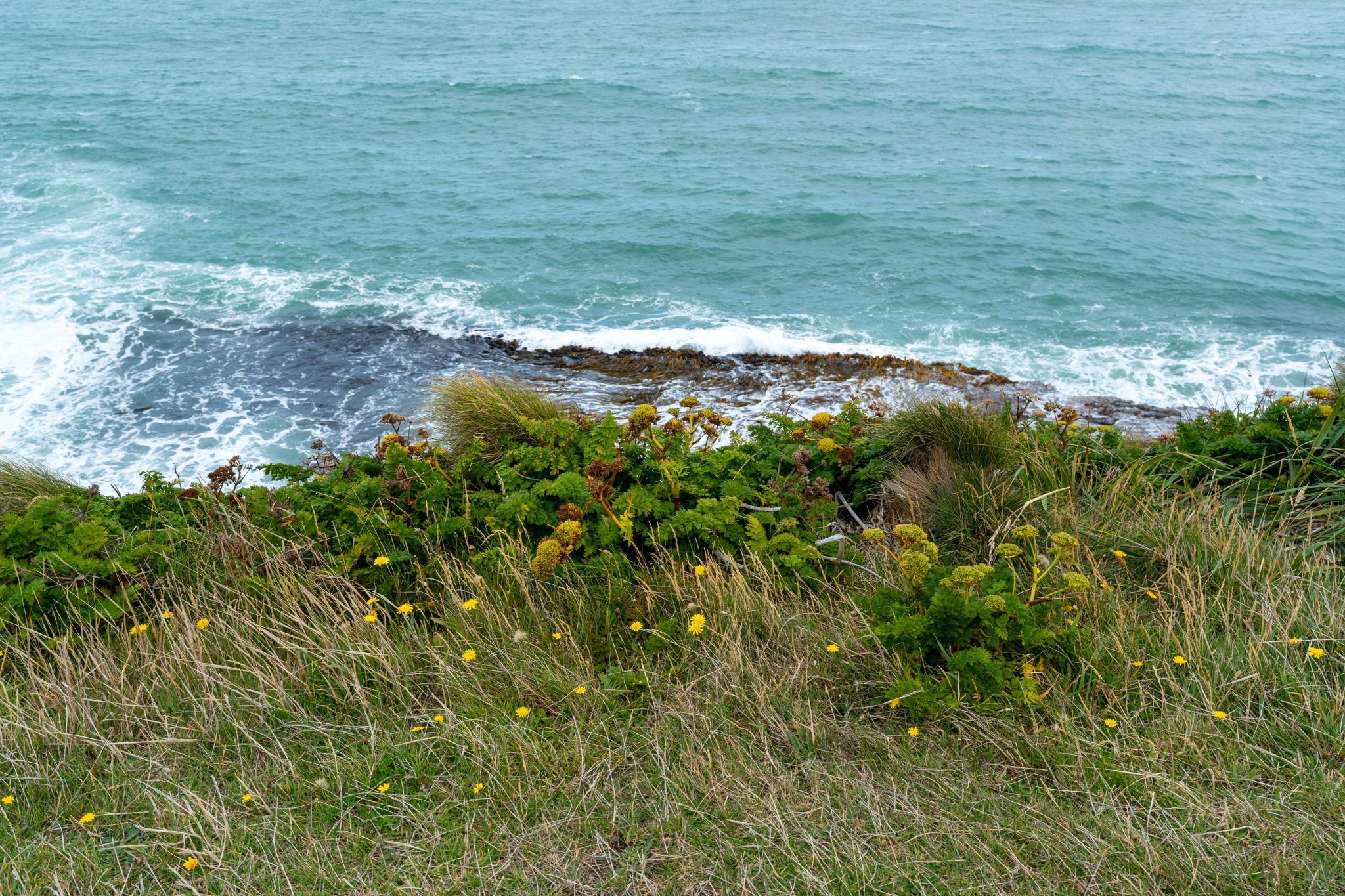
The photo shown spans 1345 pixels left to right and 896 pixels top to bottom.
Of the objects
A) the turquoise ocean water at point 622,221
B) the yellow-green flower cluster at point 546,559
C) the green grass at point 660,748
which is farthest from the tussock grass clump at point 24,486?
the turquoise ocean water at point 622,221

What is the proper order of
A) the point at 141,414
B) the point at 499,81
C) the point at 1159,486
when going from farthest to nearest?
1. the point at 499,81
2. the point at 141,414
3. the point at 1159,486

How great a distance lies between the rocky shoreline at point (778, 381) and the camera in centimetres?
1150

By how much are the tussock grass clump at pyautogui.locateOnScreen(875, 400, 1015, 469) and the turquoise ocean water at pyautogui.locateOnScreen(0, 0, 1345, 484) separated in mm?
7414

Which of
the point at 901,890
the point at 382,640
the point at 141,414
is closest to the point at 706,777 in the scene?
the point at 901,890

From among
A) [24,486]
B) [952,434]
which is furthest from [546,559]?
[24,486]

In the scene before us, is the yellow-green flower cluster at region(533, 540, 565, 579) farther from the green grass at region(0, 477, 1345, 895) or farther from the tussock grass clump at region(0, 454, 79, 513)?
the tussock grass clump at region(0, 454, 79, 513)

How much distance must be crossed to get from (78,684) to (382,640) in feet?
4.32

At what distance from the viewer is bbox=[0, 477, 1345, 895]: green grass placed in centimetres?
280

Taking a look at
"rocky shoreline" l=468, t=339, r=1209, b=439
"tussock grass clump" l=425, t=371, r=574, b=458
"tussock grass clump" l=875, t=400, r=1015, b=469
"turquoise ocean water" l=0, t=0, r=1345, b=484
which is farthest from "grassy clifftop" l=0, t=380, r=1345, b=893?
"turquoise ocean water" l=0, t=0, r=1345, b=484

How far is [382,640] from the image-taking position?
12.6 ft

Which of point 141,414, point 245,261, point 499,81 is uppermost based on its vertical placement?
point 499,81

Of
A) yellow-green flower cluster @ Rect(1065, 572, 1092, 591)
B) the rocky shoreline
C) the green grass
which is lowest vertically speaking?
the rocky shoreline

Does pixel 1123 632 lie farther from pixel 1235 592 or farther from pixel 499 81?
pixel 499 81

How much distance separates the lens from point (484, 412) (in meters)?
6.15
